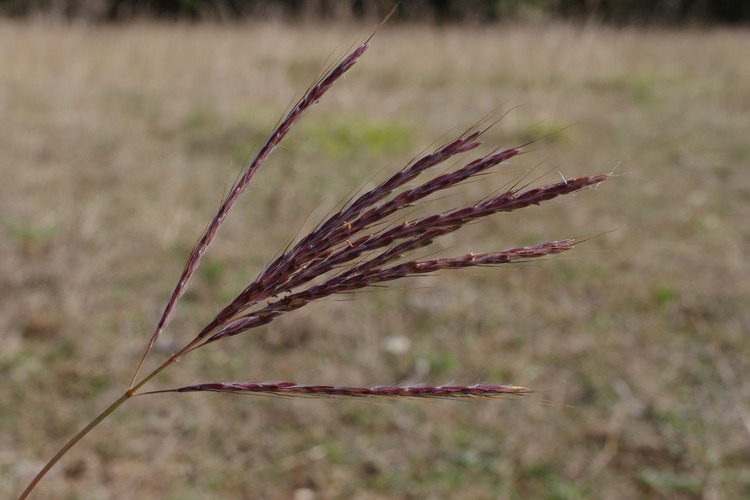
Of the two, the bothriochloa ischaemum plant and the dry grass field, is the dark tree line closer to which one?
the dry grass field

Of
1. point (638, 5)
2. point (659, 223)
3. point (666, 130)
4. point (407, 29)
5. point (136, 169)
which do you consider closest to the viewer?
point (659, 223)

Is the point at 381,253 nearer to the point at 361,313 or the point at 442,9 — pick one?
the point at 361,313

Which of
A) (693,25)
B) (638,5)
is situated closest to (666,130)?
(693,25)

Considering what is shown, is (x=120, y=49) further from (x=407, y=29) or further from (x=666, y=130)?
(x=666, y=130)

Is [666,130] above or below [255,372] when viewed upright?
below

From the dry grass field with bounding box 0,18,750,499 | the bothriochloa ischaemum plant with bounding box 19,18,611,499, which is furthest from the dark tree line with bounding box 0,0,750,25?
the bothriochloa ischaemum plant with bounding box 19,18,611,499

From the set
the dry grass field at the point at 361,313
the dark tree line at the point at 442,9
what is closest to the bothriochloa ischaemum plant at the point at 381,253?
the dry grass field at the point at 361,313

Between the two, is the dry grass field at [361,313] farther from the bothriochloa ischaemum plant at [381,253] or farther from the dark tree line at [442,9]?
the dark tree line at [442,9]
